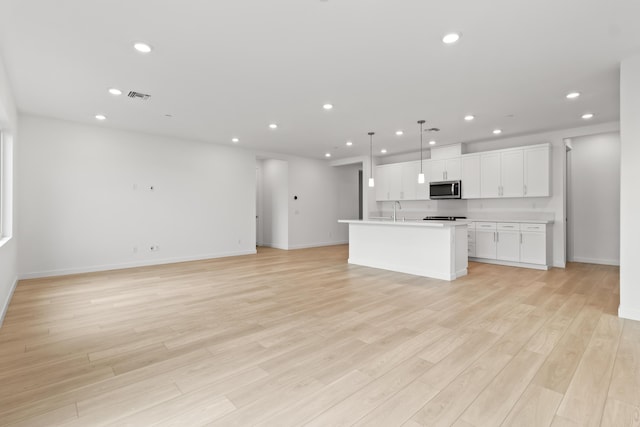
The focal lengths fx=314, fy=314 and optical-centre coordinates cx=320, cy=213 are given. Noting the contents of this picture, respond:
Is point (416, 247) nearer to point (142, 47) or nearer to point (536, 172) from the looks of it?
point (536, 172)

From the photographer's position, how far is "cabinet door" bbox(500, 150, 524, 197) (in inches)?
253

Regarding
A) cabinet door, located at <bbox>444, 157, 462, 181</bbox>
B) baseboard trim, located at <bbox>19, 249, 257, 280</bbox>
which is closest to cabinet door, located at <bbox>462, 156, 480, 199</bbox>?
A: cabinet door, located at <bbox>444, 157, 462, 181</bbox>

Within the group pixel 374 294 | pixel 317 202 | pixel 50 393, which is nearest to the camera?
pixel 50 393

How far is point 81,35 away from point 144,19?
0.73 metres

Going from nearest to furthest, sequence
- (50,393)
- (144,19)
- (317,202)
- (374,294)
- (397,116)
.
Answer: (50,393), (144,19), (374,294), (397,116), (317,202)

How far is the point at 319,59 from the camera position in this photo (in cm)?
331

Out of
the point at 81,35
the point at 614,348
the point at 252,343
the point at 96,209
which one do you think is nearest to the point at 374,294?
the point at 252,343

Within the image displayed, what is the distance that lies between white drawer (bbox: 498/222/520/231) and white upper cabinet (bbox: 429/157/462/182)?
57.9 inches

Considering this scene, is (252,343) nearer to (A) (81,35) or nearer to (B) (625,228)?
(A) (81,35)

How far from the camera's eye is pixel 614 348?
2627 millimetres

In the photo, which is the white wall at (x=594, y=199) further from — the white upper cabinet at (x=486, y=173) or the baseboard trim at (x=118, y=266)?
the baseboard trim at (x=118, y=266)

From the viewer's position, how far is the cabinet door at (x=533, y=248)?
19.4 ft

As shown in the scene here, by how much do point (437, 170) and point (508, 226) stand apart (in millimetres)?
2095

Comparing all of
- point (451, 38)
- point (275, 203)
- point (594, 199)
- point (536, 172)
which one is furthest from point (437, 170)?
point (451, 38)
